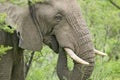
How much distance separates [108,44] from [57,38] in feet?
20.0

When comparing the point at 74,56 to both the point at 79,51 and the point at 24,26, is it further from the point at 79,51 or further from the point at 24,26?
the point at 24,26

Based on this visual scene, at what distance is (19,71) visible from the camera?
8906mm

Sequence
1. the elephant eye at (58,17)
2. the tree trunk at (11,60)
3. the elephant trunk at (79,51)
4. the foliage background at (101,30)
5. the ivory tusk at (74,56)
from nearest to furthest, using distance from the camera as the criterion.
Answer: the ivory tusk at (74,56), the elephant trunk at (79,51), the elephant eye at (58,17), the tree trunk at (11,60), the foliage background at (101,30)

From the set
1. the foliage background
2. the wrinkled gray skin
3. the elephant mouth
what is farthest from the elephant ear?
the foliage background

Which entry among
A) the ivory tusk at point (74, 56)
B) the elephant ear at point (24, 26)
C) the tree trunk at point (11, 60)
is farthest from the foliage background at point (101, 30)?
the ivory tusk at point (74, 56)

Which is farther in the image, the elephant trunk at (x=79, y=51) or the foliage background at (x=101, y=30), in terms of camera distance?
the foliage background at (x=101, y=30)

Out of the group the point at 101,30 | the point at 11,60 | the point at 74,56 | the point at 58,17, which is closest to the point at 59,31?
the point at 58,17

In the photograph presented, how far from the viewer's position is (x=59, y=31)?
784cm

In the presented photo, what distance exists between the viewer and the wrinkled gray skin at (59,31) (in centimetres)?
768

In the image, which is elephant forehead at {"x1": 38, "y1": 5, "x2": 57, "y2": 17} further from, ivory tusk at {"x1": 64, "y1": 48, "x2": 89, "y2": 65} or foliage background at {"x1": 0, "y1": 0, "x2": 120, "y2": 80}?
foliage background at {"x1": 0, "y1": 0, "x2": 120, "y2": 80}

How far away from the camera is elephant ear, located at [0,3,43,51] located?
26.1ft

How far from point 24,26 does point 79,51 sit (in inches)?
33.3

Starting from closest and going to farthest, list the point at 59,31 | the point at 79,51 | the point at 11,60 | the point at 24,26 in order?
the point at 79,51
the point at 59,31
the point at 24,26
the point at 11,60

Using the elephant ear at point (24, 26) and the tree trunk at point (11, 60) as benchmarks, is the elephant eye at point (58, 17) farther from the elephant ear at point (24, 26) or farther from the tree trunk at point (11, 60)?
the tree trunk at point (11, 60)
